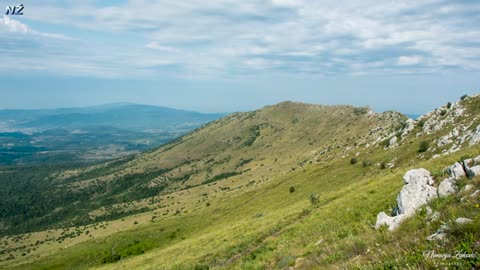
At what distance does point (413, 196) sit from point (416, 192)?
15.3 inches

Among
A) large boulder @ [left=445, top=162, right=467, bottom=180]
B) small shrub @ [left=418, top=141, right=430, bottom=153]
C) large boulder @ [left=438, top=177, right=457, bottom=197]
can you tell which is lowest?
small shrub @ [left=418, top=141, right=430, bottom=153]

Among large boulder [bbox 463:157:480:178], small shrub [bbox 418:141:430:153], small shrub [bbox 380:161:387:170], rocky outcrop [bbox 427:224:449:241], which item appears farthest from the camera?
small shrub [bbox 380:161:387:170]

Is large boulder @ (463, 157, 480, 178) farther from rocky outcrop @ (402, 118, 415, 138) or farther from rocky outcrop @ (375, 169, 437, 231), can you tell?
rocky outcrop @ (402, 118, 415, 138)

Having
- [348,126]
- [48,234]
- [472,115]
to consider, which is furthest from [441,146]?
[48,234]

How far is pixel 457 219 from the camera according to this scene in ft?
33.7

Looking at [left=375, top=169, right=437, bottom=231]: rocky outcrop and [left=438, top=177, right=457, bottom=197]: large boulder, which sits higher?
[left=438, top=177, right=457, bottom=197]: large boulder

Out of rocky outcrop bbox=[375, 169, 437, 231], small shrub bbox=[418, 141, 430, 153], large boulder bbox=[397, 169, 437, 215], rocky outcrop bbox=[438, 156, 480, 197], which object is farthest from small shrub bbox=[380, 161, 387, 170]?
rocky outcrop bbox=[438, 156, 480, 197]

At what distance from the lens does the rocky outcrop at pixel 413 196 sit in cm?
1574

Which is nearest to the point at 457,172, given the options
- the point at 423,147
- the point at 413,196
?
the point at 413,196

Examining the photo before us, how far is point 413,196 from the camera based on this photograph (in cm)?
1694

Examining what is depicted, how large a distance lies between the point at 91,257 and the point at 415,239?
90.4 metres

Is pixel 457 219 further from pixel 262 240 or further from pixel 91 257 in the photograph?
pixel 91 257

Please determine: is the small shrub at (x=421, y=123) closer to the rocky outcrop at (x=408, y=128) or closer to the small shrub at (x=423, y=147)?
the rocky outcrop at (x=408, y=128)

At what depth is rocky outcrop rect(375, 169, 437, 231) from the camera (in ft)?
51.7
